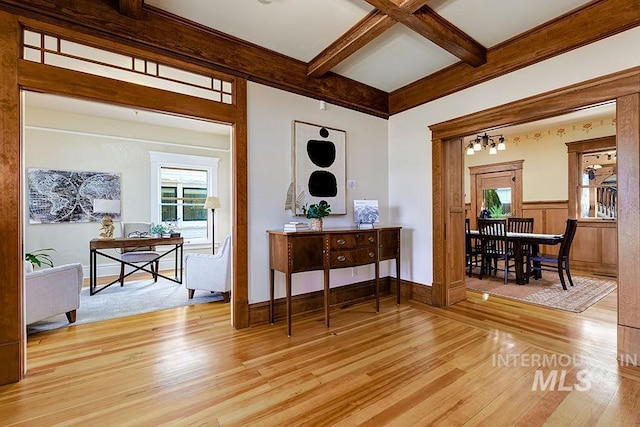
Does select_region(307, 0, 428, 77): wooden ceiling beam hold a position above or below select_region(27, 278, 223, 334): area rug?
above

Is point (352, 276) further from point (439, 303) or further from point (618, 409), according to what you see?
point (618, 409)

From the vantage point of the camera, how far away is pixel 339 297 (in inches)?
142

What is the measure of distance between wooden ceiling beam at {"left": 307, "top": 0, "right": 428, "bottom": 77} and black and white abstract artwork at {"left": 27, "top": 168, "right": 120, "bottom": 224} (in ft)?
13.6

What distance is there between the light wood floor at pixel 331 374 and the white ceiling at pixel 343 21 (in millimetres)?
2700

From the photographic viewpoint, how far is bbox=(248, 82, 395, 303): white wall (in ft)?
9.82

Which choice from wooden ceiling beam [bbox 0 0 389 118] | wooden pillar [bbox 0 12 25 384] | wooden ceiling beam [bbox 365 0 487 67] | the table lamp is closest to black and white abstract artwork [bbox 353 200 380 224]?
wooden ceiling beam [bbox 0 0 389 118]

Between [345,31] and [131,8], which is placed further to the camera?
[345,31]

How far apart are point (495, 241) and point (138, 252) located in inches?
217

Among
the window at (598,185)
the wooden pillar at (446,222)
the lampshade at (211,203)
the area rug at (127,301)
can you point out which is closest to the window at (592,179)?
the window at (598,185)

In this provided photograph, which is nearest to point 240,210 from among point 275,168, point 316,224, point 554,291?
point 275,168

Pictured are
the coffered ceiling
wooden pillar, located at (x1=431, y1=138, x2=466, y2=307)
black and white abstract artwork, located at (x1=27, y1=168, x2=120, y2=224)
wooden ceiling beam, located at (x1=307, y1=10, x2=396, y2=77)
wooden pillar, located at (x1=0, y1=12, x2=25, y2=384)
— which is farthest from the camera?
black and white abstract artwork, located at (x1=27, y1=168, x2=120, y2=224)

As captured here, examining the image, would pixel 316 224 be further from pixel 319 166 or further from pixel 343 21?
pixel 343 21

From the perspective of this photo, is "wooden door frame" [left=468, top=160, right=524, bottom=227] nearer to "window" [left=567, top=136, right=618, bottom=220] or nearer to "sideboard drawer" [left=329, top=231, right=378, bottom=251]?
"window" [left=567, top=136, right=618, bottom=220]

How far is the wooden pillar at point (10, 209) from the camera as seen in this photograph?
192 cm
